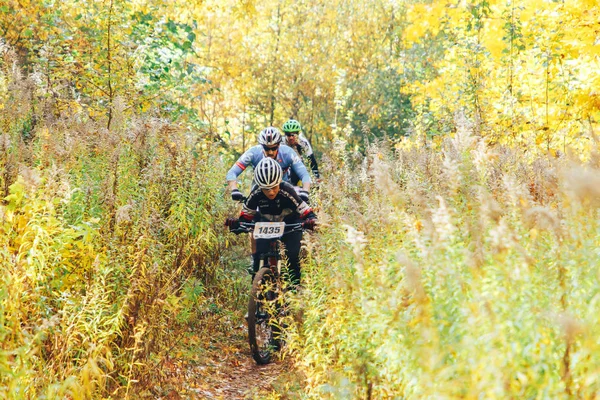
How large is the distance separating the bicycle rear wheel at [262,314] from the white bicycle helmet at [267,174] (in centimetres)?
105

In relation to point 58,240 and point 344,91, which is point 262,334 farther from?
point 344,91

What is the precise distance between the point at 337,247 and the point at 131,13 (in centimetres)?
814

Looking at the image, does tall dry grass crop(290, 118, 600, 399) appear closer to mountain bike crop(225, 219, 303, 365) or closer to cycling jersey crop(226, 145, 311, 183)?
mountain bike crop(225, 219, 303, 365)

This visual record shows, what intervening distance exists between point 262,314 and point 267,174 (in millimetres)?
1739

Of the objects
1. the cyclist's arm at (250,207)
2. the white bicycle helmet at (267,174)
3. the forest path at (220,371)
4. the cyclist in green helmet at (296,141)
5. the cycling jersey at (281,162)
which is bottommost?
the forest path at (220,371)

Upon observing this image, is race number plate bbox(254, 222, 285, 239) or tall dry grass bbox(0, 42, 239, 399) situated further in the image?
race number plate bbox(254, 222, 285, 239)

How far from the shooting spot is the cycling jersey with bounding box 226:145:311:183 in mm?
9188

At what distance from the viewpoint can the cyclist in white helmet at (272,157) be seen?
9.09 meters

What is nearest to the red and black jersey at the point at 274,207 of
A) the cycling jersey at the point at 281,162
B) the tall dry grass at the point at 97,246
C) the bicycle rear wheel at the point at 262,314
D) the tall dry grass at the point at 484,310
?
the bicycle rear wheel at the point at 262,314

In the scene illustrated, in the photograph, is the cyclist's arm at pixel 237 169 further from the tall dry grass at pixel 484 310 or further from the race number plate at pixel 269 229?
the tall dry grass at pixel 484 310

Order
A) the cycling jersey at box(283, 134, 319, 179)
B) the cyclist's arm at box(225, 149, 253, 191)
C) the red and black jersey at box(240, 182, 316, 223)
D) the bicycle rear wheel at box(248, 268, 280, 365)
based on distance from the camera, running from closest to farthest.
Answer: the bicycle rear wheel at box(248, 268, 280, 365) < the red and black jersey at box(240, 182, 316, 223) < the cyclist's arm at box(225, 149, 253, 191) < the cycling jersey at box(283, 134, 319, 179)

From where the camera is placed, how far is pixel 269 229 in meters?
7.92

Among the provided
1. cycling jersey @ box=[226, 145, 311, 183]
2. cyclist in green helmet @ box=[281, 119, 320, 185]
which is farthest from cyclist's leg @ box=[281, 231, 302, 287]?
cyclist in green helmet @ box=[281, 119, 320, 185]

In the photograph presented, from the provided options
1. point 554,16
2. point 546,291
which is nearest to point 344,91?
point 554,16
